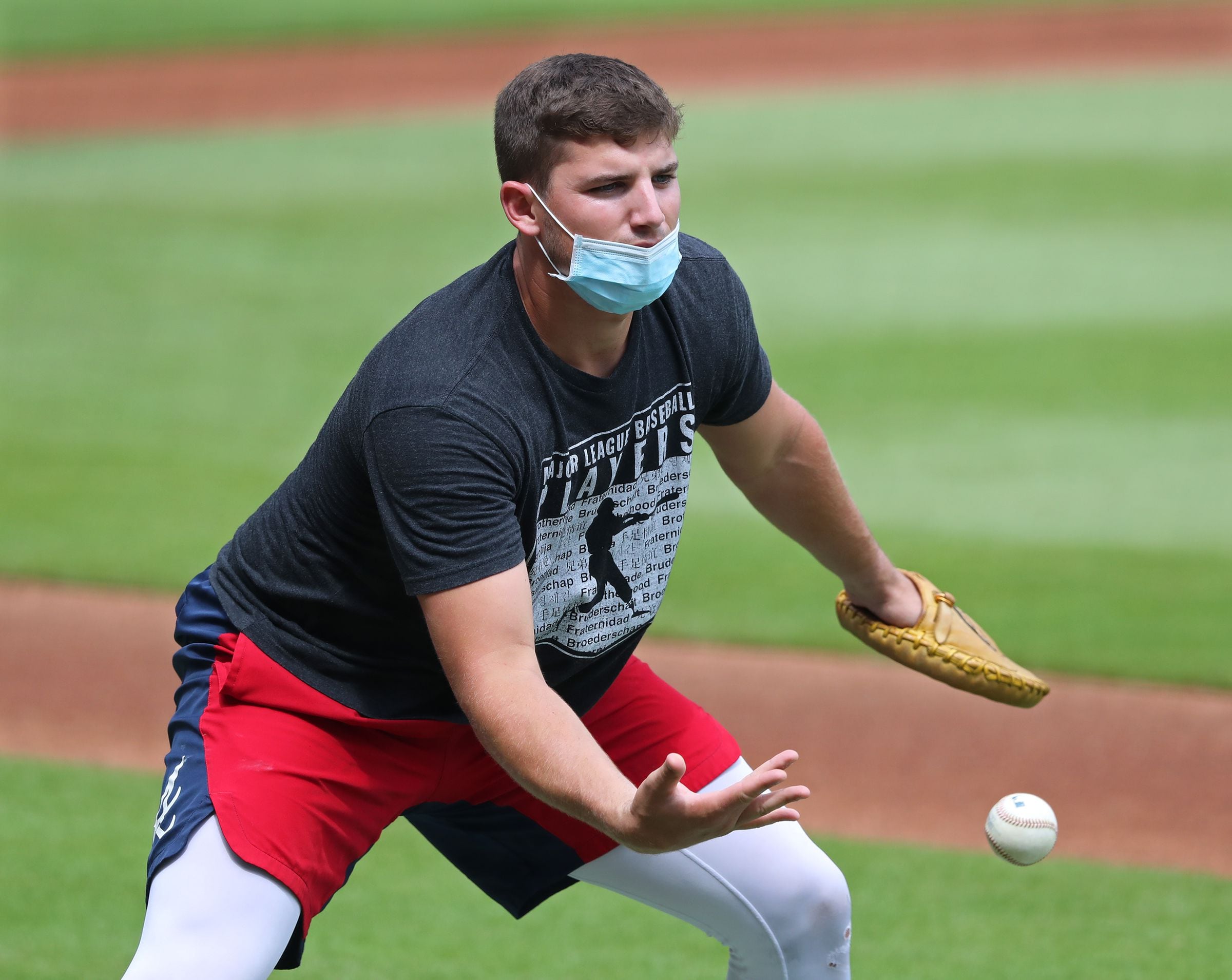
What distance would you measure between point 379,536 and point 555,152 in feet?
2.60

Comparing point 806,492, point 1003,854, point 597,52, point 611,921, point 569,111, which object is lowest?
point 611,921

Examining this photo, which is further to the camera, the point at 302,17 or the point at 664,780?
the point at 302,17

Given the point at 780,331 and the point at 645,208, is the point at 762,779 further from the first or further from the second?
the point at 780,331

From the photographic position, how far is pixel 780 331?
1045cm

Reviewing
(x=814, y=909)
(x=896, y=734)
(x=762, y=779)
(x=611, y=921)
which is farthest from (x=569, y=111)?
(x=896, y=734)

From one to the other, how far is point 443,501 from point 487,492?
0.26 ft

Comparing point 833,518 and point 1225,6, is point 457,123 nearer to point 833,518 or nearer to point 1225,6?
point 1225,6

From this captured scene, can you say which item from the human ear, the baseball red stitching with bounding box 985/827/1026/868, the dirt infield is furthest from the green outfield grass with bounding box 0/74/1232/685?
the human ear

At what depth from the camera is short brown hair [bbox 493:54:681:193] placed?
2.82 m

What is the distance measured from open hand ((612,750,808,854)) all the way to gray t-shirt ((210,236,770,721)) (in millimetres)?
518

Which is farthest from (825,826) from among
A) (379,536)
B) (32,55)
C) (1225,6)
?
(32,55)

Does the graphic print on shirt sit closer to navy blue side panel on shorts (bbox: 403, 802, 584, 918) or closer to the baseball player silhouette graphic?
the baseball player silhouette graphic

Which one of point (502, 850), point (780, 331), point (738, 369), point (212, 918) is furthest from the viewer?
point (780, 331)

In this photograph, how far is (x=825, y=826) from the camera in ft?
17.5
